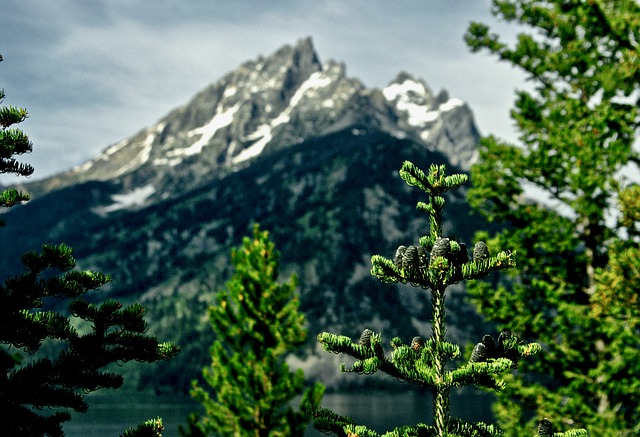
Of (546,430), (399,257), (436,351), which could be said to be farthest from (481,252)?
(546,430)

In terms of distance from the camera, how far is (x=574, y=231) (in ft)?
64.8

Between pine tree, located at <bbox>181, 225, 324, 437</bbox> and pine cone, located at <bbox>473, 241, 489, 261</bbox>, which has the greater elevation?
pine cone, located at <bbox>473, 241, 489, 261</bbox>

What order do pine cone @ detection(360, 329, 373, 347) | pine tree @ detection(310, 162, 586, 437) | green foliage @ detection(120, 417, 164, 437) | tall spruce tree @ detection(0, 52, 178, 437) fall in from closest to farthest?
pine tree @ detection(310, 162, 586, 437), pine cone @ detection(360, 329, 373, 347), green foliage @ detection(120, 417, 164, 437), tall spruce tree @ detection(0, 52, 178, 437)

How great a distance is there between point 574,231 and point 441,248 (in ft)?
42.2

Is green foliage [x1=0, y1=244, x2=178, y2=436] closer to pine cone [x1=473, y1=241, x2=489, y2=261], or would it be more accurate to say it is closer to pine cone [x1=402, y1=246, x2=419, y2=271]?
pine cone [x1=402, y1=246, x2=419, y2=271]

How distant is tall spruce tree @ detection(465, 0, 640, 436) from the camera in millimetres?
17688

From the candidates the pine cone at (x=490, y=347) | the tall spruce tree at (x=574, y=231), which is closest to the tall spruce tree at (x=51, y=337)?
the pine cone at (x=490, y=347)

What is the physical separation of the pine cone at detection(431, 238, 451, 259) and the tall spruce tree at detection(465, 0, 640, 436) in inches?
373

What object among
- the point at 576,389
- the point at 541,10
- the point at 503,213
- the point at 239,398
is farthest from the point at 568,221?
the point at 239,398

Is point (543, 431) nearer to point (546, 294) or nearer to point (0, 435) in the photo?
point (0, 435)

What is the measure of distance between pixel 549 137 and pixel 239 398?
1647 cm

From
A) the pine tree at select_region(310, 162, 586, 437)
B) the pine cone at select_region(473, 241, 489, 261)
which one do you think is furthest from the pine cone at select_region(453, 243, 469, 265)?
the pine cone at select_region(473, 241, 489, 261)

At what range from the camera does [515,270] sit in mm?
19547

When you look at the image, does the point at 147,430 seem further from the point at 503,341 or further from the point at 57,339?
the point at 503,341
